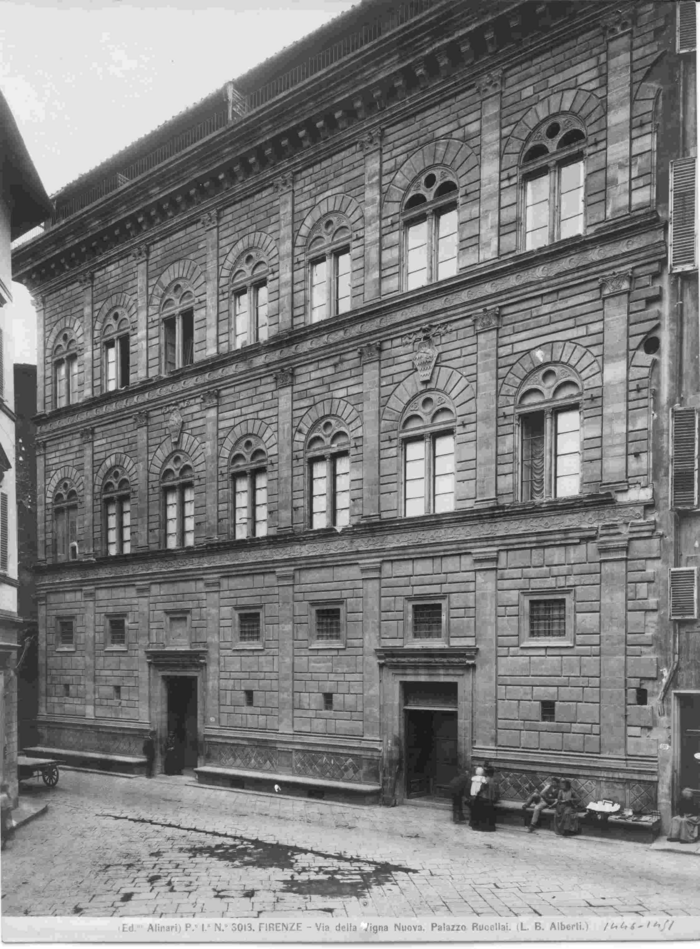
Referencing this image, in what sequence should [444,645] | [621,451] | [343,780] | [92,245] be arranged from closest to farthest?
[621,451] < [444,645] < [343,780] < [92,245]

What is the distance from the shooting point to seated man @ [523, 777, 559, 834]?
13633 millimetres

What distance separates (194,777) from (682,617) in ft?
37.6

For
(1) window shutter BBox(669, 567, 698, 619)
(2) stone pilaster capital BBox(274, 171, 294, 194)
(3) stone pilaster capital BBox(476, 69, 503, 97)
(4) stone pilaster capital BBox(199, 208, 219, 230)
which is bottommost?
(1) window shutter BBox(669, 567, 698, 619)

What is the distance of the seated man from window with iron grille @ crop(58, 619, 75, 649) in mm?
9944

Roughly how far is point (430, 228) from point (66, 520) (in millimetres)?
9977

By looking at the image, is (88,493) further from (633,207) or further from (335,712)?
(633,207)

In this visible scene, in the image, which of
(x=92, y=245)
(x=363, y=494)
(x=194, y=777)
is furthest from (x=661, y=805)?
(x=92, y=245)

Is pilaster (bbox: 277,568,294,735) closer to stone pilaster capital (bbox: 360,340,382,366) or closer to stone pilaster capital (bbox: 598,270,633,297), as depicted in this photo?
stone pilaster capital (bbox: 360,340,382,366)

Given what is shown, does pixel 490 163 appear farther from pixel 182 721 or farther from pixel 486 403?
pixel 182 721

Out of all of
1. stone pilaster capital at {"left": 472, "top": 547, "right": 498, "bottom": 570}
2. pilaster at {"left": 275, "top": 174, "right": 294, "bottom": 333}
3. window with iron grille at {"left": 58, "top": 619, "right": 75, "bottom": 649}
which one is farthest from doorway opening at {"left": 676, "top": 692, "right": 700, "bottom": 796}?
window with iron grille at {"left": 58, "top": 619, "right": 75, "bottom": 649}

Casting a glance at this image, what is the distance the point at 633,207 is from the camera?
44.6 ft

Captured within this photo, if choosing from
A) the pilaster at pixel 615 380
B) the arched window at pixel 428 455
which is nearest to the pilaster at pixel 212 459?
the arched window at pixel 428 455

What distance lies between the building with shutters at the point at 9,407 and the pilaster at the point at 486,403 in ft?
24.9

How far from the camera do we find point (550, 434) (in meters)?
14.6
